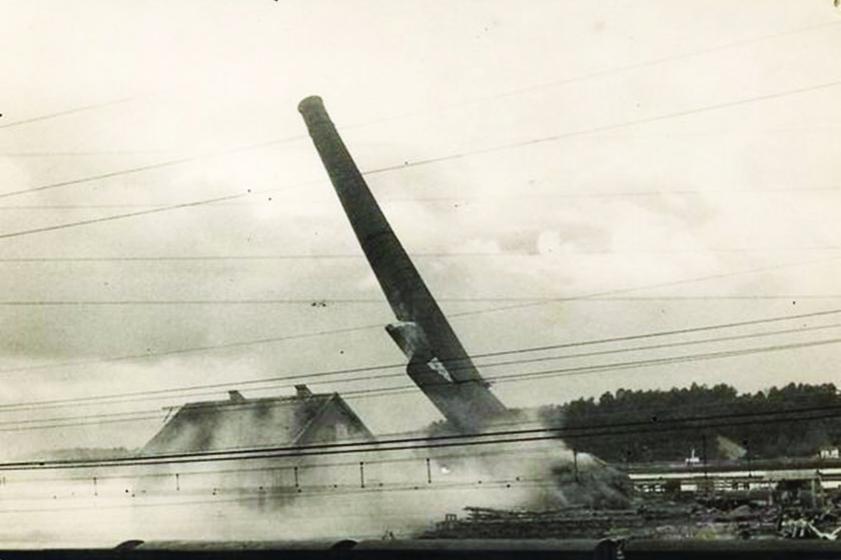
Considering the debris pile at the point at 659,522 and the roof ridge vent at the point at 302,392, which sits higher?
the roof ridge vent at the point at 302,392

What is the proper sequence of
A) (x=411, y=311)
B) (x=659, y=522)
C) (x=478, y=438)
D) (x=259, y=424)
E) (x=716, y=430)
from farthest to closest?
(x=259, y=424) < (x=716, y=430) < (x=478, y=438) < (x=411, y=311) < (x=659, y=522)

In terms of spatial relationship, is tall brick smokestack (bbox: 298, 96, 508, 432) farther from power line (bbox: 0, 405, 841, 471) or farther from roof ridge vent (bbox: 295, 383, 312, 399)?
roof ridge vent (bbox: 295, 383, 312, 399)

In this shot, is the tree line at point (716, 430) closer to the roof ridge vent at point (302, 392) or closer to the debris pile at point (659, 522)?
the debris pile at point (659, 522)

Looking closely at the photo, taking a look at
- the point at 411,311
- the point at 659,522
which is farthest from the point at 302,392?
the point at 659,522

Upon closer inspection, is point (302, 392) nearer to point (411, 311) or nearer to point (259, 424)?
point (259, 424)

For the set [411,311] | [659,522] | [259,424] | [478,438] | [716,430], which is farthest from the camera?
[259,424]

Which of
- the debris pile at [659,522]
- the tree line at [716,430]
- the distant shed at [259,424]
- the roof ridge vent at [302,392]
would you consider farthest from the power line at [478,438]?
the roof ridge vent at [302,392]

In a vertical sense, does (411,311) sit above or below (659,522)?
above
